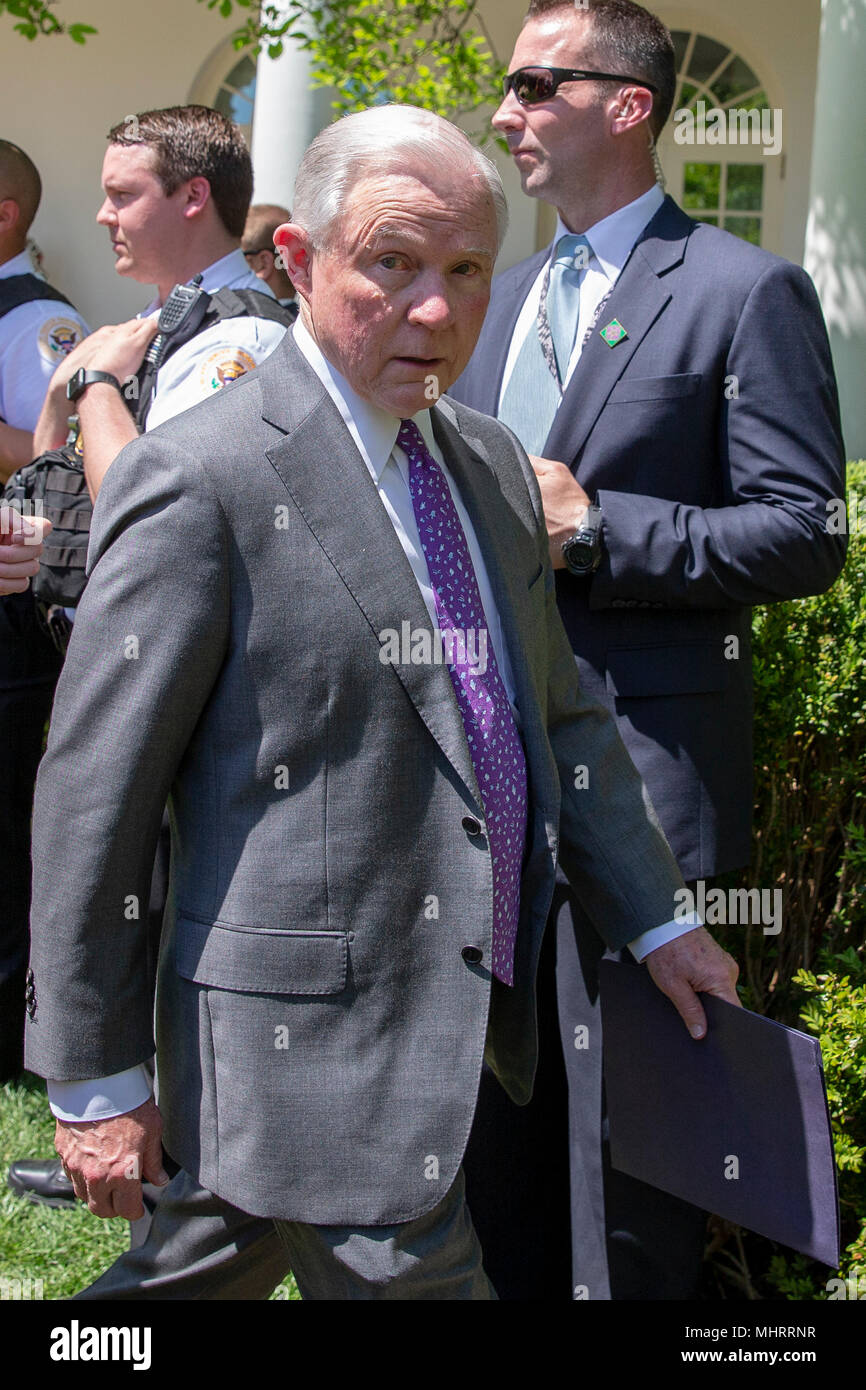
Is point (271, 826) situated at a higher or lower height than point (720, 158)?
lower

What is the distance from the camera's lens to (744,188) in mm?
9703

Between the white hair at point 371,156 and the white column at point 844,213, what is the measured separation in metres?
3.65

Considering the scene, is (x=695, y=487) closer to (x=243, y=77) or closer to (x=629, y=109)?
(x=629, y=109)

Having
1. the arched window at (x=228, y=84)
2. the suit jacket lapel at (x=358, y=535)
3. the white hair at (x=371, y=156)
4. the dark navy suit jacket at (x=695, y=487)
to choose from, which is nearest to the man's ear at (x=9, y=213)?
the dark navy suit jacket at (x=695, y=487)

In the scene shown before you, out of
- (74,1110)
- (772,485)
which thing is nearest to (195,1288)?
(74,1110)

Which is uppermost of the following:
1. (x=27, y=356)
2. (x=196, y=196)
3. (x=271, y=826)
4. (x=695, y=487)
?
(x=196, y=196)

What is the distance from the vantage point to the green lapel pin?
271cm

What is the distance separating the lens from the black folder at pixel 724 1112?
212 cm

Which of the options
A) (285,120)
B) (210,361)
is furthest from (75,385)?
(285,120)

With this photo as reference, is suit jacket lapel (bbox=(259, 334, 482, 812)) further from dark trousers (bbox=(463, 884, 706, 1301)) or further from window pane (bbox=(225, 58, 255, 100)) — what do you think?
window pane (bbox=(225, 58, 255, 100))

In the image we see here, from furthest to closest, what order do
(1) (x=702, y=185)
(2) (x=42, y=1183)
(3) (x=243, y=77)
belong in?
(1) (x=702, y=185), (3) (x=243, y=77), (2) (x=42, y=1183)

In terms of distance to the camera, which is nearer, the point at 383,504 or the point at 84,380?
the point at 383,504

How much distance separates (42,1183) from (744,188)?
27.3ft

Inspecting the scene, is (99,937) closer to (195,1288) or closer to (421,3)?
(195,1288)
